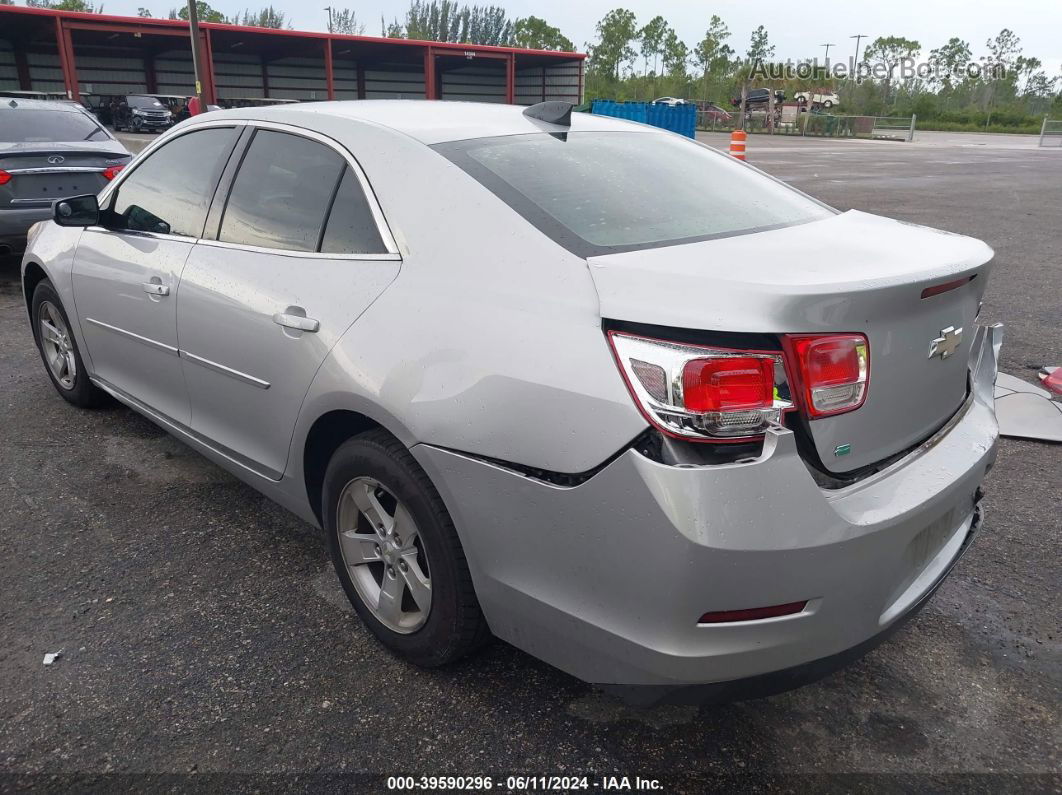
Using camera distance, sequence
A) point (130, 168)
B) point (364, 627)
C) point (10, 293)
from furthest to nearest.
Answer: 1. point (10, 293)
2. point (130, 168)
3. point (364, 627)

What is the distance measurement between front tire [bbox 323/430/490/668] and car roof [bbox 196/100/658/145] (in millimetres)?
1015

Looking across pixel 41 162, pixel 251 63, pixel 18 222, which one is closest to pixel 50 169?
pixel 41 162

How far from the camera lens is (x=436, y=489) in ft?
7.20

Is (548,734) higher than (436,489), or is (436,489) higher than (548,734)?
(436,489)

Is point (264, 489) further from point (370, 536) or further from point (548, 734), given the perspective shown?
point (548, 734)

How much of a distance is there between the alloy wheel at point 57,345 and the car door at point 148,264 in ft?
1.69

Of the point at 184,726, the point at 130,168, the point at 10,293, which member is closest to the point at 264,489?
the point at 184,726

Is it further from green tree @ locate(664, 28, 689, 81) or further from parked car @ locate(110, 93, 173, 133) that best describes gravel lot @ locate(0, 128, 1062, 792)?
green tree @ locate(664, 28, 689, 81)

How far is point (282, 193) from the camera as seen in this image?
A: 290 cm

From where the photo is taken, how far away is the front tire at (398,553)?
2229 millimetres

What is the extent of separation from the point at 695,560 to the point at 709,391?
35 centimetres

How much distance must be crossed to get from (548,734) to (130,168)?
320 cm

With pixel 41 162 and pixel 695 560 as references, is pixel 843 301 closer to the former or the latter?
pixel 695 560

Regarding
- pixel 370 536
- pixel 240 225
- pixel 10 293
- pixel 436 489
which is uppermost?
pixel 240 225
